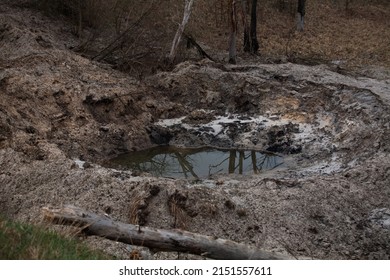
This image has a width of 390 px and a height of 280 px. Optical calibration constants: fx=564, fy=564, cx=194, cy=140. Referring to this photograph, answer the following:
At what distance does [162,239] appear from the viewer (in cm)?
425

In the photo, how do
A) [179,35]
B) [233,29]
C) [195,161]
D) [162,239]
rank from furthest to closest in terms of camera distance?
[233,29] < [179,35] < [195,161] < [162,239]

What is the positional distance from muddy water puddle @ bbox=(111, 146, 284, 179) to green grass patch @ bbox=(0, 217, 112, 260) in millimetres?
4834

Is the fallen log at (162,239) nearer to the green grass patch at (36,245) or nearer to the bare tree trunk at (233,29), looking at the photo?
the green grass patch at (36,245)

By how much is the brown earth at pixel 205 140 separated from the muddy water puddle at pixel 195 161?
199mm

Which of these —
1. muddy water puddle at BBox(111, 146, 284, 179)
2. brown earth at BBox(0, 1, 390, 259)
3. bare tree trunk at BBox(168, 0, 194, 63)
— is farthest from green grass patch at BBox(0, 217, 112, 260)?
bare tree trunk at BBox(168, 0, 194, 63)

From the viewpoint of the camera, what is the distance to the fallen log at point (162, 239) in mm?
4254

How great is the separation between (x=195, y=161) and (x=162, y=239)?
17.3ft

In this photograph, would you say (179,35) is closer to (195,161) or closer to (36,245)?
(195,161)

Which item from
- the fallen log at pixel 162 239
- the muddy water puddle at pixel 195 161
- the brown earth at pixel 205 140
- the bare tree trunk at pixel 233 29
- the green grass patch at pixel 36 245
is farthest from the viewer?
the bare tree trunk at pixel 233 29

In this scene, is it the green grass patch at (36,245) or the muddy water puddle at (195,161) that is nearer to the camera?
the green grass patch at (36,245)

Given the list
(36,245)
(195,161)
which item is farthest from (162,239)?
(195,161)

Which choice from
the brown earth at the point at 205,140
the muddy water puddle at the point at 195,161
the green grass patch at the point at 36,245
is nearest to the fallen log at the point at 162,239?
the green grass patch at the point at 36,245

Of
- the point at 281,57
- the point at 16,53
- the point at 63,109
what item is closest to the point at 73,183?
the point at 63,109

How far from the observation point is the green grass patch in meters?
3.47
